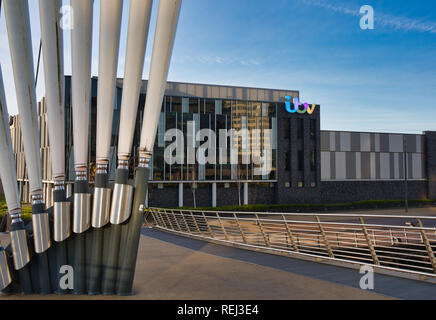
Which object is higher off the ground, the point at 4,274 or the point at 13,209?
the point at 13,209

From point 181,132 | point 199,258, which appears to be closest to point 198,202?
point 181,132

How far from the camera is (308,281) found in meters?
7.75

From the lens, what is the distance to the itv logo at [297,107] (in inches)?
1729

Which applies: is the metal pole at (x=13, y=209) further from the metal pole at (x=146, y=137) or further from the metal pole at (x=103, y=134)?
the metal pole at (x=146, y=137)

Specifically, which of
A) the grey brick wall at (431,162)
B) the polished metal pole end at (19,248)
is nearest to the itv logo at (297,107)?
the grey brick wall at (431,162)

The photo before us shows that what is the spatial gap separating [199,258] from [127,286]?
4.30 m

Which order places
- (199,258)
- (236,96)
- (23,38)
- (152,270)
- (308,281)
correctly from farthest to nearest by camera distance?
(236,96), (199,258), (152,270), (308,281), (23,38)

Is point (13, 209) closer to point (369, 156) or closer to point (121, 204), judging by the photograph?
point (121, 204)

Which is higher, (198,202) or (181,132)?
(181,132)

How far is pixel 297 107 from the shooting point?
44375 mm

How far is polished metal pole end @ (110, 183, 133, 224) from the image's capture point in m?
6.84

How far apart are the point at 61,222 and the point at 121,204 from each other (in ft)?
3.87

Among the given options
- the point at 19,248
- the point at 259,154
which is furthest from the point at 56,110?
the point at 259,154

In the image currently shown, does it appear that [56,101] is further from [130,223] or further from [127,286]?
[127,286]
